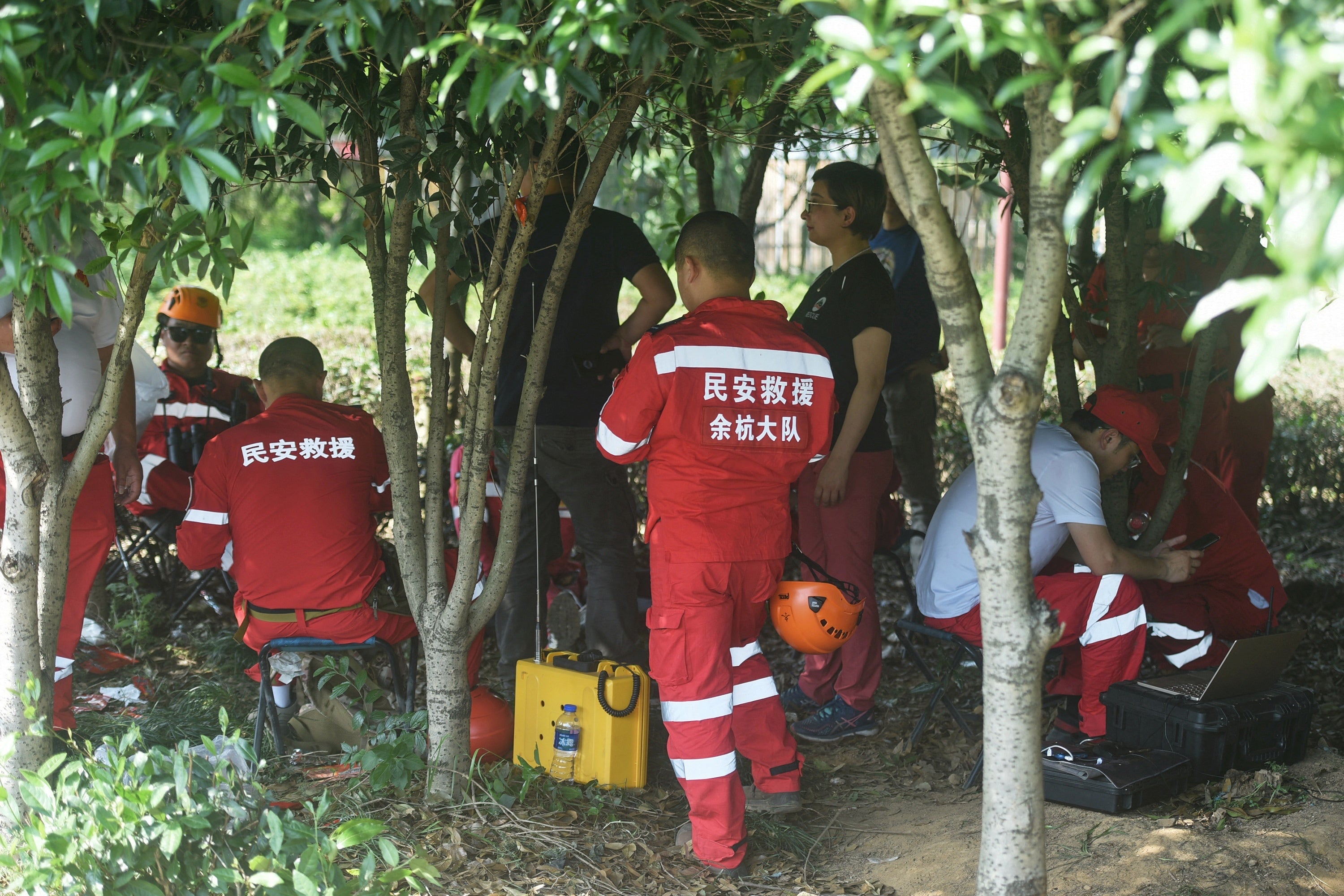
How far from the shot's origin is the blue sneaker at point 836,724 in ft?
13.2

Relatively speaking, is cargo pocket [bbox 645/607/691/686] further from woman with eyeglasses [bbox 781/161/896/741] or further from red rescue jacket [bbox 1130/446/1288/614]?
red rescue jacket [bbox 1130/446/1288/614]

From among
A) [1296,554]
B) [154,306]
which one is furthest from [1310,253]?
[154,306]

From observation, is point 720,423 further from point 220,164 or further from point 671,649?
point 220,164

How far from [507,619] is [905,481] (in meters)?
2.37

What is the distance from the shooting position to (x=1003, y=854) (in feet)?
7.28

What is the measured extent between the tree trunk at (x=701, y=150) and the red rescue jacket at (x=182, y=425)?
90.8 inches

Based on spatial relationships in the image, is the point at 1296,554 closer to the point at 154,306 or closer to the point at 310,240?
the point at 154,306

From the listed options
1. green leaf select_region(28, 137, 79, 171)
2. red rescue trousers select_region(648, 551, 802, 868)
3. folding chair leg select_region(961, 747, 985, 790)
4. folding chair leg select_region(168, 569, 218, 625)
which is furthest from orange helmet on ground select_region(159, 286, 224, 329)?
folding chair leg select_region(961, 747, 985, 790)

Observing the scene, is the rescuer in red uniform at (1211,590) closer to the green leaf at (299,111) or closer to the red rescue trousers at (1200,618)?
the red rescue trousers at (1200,618)

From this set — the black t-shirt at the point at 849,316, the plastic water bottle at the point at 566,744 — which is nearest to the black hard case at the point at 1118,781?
the black t-shirt at the point at 849,316

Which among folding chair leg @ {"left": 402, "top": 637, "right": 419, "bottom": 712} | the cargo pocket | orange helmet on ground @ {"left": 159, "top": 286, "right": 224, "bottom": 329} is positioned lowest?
folding chair leg @ {"left": 402, "top": 637, "right": 419, "bottom": 712}

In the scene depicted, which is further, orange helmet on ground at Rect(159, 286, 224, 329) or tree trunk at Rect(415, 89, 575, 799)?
orange helmet on ground at Rect(159, 286, 224, 329)

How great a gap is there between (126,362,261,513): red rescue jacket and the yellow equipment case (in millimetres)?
2346

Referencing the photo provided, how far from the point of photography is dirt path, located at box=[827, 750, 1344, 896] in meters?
2.81
